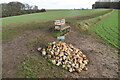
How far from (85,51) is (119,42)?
11.2 feet

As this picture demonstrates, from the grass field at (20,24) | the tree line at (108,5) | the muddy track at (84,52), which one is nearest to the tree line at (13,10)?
the grass field at (20,24)

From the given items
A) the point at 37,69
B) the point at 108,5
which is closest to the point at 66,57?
the point at 37,69

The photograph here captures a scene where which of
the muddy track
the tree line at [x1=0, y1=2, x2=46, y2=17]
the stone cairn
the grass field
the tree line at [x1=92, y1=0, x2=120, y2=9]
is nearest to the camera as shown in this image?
the muddy track

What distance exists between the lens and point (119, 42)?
8930mm

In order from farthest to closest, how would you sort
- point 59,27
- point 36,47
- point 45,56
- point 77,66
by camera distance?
point 59,27 < point 36,47 < point 45,56 < point 77,66

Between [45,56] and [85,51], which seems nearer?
[45,56]

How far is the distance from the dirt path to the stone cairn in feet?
1.13

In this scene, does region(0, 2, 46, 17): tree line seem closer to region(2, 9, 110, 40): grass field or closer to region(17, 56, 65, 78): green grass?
region(2, 9, 110, 40): grass field

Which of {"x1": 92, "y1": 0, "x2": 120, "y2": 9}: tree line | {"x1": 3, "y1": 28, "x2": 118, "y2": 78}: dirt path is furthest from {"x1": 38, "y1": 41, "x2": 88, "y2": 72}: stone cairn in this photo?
{"x1": 92, "y1": 0, "x2": 120, "y2": 9}: tree line

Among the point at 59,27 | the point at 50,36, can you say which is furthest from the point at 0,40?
the point at 59,27

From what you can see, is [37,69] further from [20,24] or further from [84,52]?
[20,24]

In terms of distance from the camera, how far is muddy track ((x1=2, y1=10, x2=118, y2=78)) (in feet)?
18.1

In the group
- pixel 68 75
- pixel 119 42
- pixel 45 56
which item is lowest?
pixel 68 75

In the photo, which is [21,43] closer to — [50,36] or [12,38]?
[12,38]
